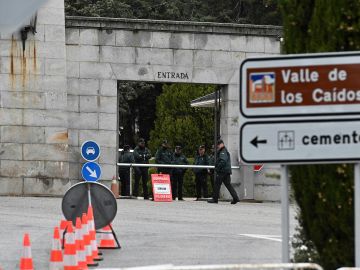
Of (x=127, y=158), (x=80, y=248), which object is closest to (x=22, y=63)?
(x=127, y=158)

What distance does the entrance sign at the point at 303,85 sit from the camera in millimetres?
8344

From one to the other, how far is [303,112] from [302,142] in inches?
8.8

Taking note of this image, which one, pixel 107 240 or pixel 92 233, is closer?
pixel 92 233

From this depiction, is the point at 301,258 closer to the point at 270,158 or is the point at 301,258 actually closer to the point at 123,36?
the point at 270,158

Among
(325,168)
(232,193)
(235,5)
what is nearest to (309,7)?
(325,168)

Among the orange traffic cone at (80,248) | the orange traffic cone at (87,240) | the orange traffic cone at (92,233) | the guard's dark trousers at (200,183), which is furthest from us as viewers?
the guard's dark trousers at (200,183)

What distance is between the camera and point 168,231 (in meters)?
20.8

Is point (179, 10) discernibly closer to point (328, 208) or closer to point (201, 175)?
point (201, 175)

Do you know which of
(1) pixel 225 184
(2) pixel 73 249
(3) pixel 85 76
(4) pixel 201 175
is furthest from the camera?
(4) pixel 201 175

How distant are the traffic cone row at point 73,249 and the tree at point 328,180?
151 inches

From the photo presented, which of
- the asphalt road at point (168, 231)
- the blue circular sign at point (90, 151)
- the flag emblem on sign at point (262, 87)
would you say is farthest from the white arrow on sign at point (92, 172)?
the flag emblem on sign at point (262, 87)

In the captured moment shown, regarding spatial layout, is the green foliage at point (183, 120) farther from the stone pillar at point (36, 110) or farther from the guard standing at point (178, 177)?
the stone pillar at point (36, 110)

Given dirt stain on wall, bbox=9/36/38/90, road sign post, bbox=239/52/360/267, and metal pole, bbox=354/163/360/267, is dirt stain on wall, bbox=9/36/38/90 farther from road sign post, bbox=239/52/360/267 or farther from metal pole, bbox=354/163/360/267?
metal pole, bbox=354/163/360/267

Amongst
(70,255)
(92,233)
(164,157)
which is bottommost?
(70,255)
